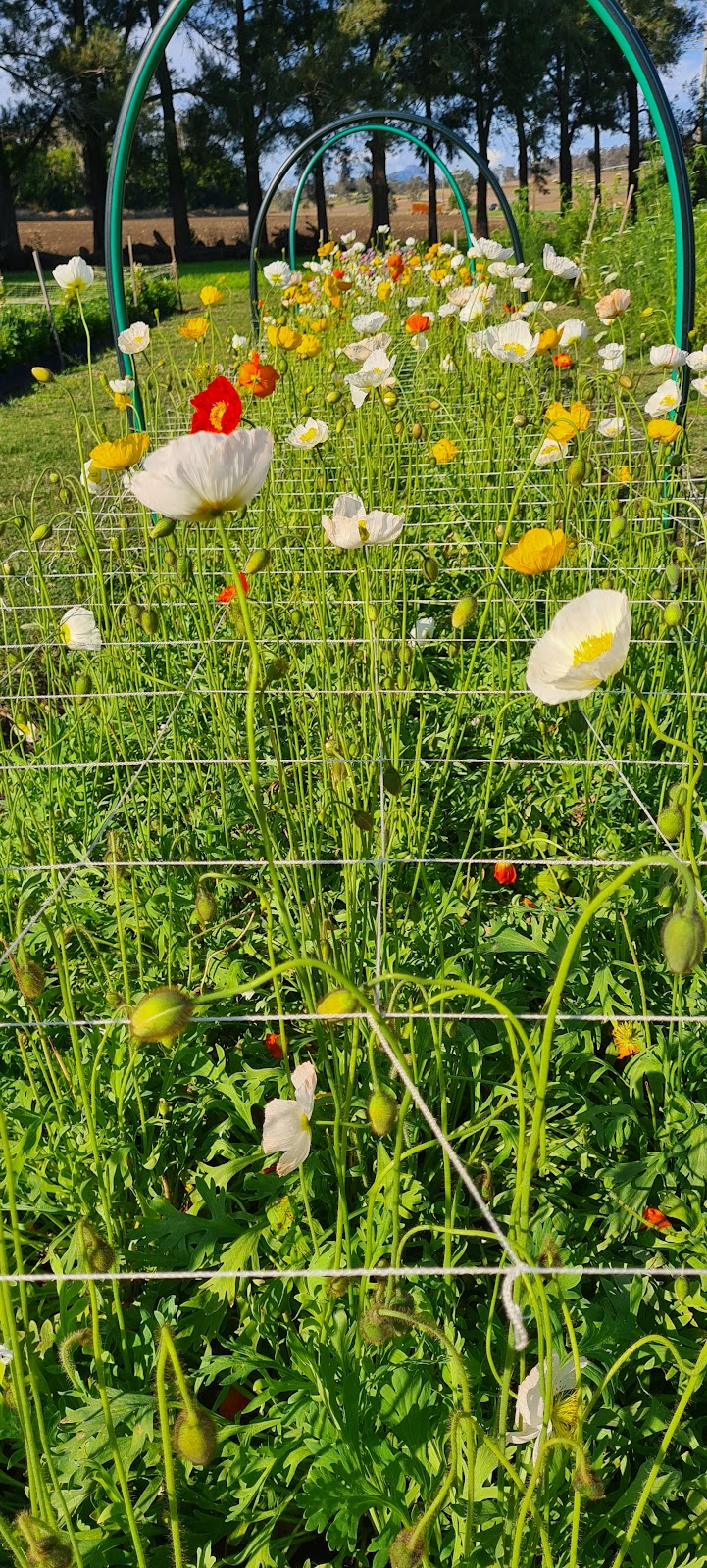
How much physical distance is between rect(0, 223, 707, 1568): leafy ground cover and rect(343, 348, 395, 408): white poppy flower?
0.06ft

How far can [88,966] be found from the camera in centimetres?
150

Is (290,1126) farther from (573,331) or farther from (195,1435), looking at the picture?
(573,331)

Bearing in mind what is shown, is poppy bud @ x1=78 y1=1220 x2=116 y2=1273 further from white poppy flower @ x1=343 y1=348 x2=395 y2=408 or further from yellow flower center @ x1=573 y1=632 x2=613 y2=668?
white poppy flower @ x1=343 y1=348 x2=395 y2=408

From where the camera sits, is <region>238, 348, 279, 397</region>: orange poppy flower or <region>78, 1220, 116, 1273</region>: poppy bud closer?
<region>78, 1220, 116, 1273</region>: poppy bud

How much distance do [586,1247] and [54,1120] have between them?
1.87 ft

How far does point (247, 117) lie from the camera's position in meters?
19.1

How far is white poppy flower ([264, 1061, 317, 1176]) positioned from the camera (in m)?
0.79

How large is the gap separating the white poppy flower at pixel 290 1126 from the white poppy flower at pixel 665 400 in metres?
1.73

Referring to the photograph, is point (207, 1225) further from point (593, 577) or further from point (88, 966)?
point (593, 577)

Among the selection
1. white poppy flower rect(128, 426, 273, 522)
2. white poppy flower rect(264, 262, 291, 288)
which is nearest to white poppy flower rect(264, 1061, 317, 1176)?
white poppy flower rect(128, 426, 273, 522)

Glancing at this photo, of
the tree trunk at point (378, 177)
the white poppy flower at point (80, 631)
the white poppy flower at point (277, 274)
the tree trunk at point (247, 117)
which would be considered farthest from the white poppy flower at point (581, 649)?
the tree trunk at point (247, 117)

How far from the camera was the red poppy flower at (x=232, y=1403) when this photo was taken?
3.31ft

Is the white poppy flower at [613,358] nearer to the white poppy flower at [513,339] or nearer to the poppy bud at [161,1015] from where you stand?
the white poppy flower at [513,339]

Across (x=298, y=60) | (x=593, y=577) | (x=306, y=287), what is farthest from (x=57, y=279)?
(x=298, y=60)
